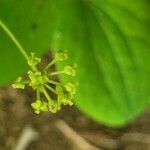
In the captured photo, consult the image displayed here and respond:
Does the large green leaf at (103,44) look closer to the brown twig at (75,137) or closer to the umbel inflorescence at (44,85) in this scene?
the umbel inflorescence at (44,85)

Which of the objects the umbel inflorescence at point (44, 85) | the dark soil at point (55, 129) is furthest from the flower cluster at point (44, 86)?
the dark soil at point (55, 129)

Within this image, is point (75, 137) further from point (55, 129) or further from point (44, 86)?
point (44, 86)

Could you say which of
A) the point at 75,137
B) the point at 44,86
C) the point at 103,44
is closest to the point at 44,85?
the point at 44,86

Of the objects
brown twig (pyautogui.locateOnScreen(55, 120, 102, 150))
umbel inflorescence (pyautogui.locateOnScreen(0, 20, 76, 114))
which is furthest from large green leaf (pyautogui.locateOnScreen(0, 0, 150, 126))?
brown twig (pyautogui.locateOnScreen(55, 120, 102, 150))

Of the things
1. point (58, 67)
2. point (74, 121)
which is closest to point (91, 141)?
point (74, 121)

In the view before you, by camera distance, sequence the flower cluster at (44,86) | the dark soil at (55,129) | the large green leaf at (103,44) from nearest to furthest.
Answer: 1. the flower cluster at (44,86)
2. the large green leaf at (103,44)
3. the dark soil at (55,129)
